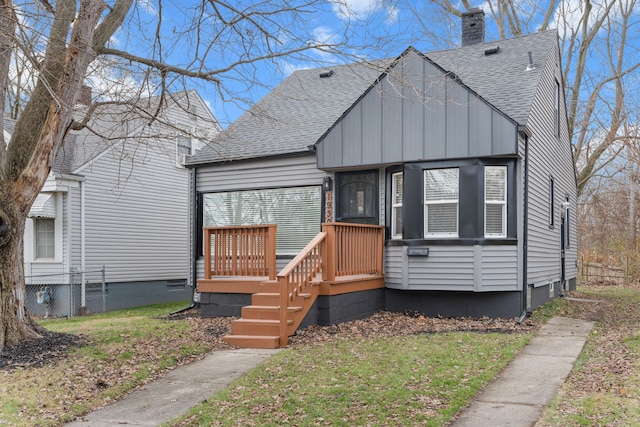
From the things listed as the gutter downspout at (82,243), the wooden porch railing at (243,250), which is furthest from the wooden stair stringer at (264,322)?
the gutter downspout at (82,243)

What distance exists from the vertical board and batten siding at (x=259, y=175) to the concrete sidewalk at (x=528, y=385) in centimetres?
562

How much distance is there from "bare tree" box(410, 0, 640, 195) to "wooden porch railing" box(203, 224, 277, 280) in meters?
14.7

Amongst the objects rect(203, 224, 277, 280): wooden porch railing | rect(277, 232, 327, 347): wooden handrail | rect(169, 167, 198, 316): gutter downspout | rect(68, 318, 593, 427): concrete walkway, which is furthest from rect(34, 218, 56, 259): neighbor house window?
rect(68, 318, 593, 427): concrete walkway

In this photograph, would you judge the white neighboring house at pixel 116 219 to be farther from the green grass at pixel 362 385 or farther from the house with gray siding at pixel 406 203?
the green grass at pixel 362 385

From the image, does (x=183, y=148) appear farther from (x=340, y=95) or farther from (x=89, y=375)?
(x=89, y=375)

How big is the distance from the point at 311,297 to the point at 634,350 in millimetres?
4521

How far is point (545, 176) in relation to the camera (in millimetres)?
12828

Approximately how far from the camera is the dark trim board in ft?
34.3

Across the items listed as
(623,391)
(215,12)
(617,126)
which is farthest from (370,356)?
(617,126)

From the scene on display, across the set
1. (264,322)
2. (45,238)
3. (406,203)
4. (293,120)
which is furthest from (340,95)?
(45,238)

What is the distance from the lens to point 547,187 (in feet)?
43.2

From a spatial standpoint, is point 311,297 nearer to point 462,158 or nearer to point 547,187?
point 462,158

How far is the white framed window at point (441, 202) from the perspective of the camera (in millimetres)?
10477

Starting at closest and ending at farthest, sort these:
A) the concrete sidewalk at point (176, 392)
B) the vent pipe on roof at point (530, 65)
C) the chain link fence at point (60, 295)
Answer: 1. the concrete sidewalk at point (176, 392)
2. the vent pipe on roof at point (530, 65)
3. the chain link fence at point (60, 295)
